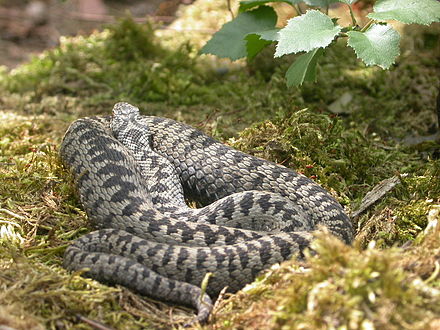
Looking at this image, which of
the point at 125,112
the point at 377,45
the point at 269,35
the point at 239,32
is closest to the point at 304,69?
the point at 269,35

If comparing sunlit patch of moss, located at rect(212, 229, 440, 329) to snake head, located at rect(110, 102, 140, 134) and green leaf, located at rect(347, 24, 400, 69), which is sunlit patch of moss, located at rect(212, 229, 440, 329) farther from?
snake head, located at rect(110, 102, 140, 134)

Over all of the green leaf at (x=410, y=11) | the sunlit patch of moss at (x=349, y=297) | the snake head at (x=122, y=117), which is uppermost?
the green leaf at (x=410, y=11)

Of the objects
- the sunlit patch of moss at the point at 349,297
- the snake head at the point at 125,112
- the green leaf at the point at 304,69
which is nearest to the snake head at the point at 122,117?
the snake head at the point at 125,112

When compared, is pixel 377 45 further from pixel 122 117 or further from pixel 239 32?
pixel 122 117

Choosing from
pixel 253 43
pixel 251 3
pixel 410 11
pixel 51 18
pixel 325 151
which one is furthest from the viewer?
pixel 51 18

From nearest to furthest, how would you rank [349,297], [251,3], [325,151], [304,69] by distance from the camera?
[349,297]
[304,69]
[325,151]
[251,3]

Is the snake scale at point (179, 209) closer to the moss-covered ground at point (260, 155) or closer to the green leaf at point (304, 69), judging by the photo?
the moss-covered ground at point (260, 155)
